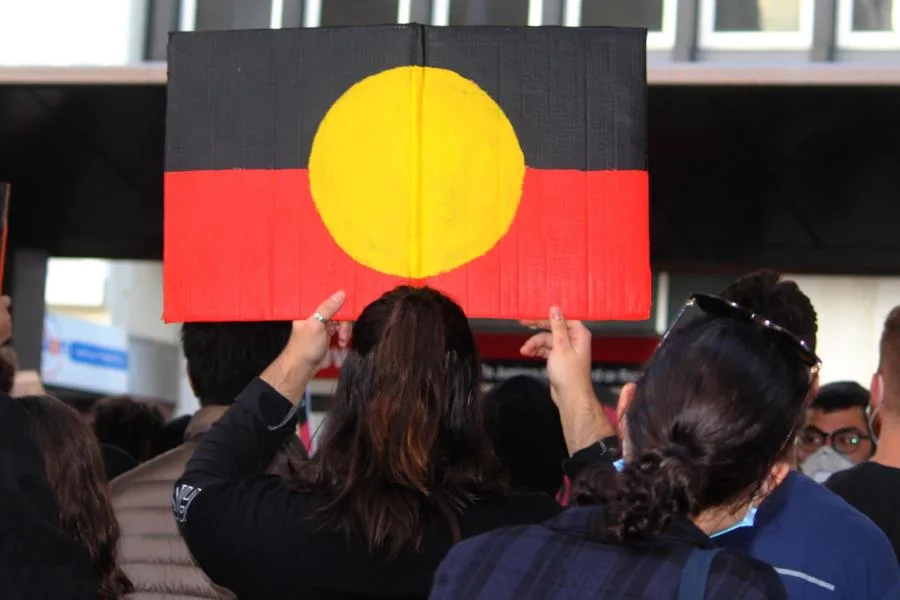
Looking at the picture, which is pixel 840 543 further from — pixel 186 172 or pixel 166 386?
pixel 166 386

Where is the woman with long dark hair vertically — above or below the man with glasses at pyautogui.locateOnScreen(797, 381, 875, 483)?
above

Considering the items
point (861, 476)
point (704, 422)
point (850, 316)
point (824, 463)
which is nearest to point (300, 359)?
point (704, 422)

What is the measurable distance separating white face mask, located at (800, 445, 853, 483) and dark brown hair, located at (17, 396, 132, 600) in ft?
8.57

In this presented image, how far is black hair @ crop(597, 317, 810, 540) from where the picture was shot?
1.68 meters

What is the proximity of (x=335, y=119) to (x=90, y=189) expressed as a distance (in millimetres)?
3909

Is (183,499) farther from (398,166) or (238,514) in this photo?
(398,166)

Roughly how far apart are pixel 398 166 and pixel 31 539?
4.02 ft

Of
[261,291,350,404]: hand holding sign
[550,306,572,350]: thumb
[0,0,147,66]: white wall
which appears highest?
[0,0,147,66]: white wall

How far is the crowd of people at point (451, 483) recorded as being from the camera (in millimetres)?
1719

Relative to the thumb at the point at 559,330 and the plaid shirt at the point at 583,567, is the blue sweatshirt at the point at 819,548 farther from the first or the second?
the thumb at the point at 559,330

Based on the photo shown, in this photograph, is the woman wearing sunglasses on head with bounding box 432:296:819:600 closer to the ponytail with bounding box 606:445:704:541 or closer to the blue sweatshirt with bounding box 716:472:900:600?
the ponytail with bounding box 606:445:704:541

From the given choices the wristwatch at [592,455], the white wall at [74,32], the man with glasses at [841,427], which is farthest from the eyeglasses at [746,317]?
the white wall at [74,32]

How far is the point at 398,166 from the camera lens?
323cm

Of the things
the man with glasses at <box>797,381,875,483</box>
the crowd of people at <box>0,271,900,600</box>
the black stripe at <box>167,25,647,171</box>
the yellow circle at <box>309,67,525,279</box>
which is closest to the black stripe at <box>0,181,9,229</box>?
the crowd of people at <box>0,271,900,600</box>
